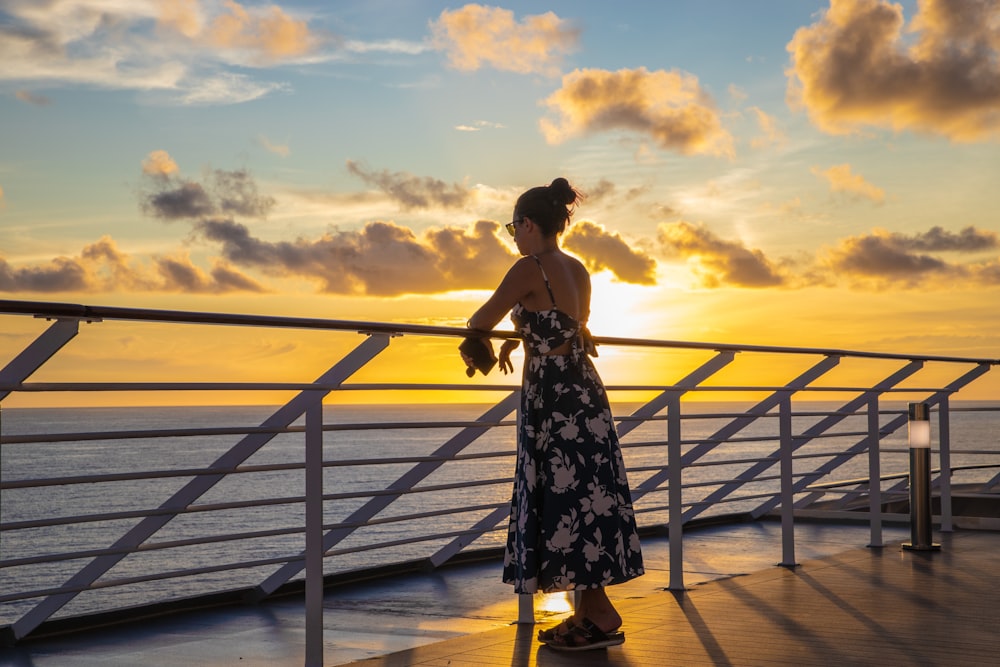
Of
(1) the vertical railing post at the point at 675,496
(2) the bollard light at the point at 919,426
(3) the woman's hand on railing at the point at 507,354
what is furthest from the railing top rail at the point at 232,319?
(2) the bollard light at the point at 919,426

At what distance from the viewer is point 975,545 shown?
6.23 meters

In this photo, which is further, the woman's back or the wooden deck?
the woman's back

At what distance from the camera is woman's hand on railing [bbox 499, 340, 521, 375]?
3.74 m

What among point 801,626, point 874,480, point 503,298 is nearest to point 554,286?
point 503,298

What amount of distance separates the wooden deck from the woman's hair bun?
1.40 m

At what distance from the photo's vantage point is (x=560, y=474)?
3.75m

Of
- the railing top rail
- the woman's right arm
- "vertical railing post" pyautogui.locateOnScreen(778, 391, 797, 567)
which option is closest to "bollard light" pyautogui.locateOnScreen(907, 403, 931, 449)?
"vertical railing post" pyautogui.locateOnScreen(778, 391, 797, 567)

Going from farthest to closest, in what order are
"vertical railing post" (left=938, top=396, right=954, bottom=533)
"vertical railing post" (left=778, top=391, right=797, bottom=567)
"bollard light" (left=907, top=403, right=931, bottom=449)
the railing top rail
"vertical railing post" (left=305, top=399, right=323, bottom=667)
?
"vertical railing post" (left=938, top=396, right=954, bottom=533) → "bollard light" (left=907, top=403, right=931, bottom=449) → "vertical railing post" (left=778, top=391, right=797, bottom=567) → "vertical railing post" (left=305, top=399, right=323, bottom=667) → the railing top rail

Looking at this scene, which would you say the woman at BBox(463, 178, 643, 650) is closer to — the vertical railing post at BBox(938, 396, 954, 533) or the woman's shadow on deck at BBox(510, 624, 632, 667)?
the woman's shadow on deck at BBox(510, 624, 632, 667)

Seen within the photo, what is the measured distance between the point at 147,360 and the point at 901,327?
40.5m

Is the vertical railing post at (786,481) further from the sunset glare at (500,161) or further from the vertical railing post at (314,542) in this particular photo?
the vertical railing post at (314,542)

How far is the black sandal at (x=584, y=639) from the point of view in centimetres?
360

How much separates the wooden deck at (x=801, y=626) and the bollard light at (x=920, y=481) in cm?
55

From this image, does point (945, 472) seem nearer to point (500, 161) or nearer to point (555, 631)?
point (555, 631)
